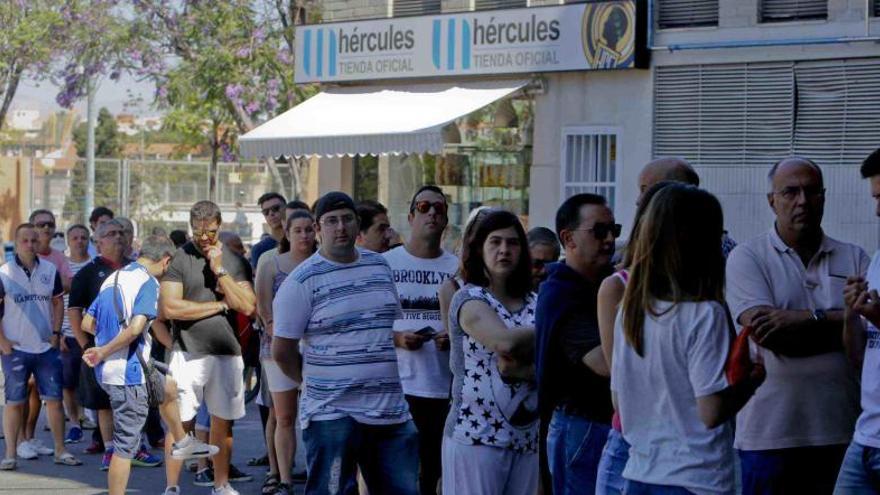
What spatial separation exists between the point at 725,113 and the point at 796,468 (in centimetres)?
991

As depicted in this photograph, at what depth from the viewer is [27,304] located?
12.9 metres

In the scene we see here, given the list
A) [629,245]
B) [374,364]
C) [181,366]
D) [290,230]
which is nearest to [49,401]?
[181,366]

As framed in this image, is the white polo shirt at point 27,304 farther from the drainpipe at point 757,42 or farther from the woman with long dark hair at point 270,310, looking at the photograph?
the drainpipe at point 757,42

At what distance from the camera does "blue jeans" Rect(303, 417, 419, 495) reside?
24.6 feet

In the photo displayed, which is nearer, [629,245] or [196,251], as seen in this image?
[629,245]

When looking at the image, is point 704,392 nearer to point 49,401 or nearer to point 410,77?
point 49,401

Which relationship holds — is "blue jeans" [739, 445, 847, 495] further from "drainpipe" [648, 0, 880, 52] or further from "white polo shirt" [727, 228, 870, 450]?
"drainpipe" [648, 0, 880, 52]

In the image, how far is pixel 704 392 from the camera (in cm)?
473

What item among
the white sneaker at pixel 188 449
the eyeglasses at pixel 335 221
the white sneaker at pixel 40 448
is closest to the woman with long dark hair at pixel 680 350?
the eyeglasses at pixel 335 221

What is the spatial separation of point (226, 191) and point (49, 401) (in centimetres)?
2675

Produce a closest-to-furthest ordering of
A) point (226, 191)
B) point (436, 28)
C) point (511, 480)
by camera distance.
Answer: point (511, 480), point (436, 28), point (226, 191)

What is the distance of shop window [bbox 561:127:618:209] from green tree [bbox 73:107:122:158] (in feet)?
225

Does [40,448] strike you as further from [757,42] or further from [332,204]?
[757,42]

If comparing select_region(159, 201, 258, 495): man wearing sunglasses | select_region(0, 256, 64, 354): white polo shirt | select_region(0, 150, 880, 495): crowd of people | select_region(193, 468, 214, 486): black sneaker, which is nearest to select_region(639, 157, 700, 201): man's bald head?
select_region(0, 150, 880, 495): crowd of people
